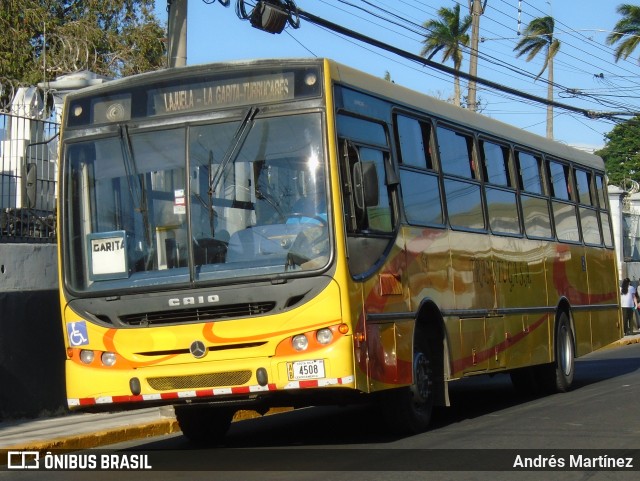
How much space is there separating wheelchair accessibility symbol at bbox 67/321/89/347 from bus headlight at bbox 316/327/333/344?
209 cm

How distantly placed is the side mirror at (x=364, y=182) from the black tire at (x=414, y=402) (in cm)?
181

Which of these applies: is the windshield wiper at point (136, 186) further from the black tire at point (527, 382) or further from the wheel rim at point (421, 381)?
the black tire at point (527, 382)

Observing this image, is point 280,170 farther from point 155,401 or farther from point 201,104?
point 155,401

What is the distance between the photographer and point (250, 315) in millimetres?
9391

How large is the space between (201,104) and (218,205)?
97 cm

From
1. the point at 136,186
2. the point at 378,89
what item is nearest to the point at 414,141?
the point at 378,89

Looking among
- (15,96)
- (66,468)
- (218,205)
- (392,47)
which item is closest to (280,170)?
(218,205)

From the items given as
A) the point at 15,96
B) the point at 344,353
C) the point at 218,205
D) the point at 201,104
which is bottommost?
the point at 344,353

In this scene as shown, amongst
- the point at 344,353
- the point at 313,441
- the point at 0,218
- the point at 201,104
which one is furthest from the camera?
the point at 0,218

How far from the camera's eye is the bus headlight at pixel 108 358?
9.76 metres

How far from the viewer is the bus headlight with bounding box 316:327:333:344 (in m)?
9.26

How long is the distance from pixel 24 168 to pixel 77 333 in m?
4.51

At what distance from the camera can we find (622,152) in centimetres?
9306

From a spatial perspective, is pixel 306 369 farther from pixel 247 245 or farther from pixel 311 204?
pixel 311 204
